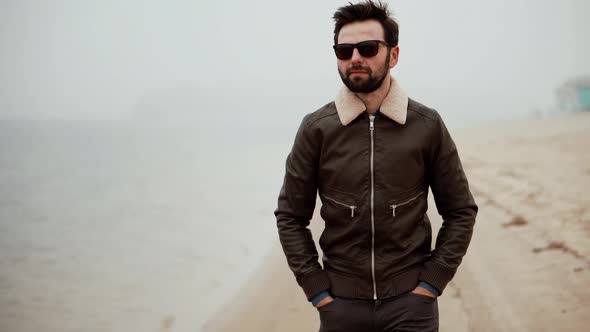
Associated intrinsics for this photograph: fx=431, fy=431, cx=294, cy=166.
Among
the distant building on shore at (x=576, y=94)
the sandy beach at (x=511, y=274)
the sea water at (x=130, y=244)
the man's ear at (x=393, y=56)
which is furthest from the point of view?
the distant building on shore at (x=576, y=94)

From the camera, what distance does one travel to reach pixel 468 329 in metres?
4.01

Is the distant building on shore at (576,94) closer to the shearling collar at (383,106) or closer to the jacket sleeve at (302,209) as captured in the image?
the shearling collar at (383,106)

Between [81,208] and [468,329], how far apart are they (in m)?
23.5

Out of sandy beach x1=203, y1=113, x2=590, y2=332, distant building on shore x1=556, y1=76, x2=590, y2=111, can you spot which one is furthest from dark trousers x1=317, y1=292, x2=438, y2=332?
distant building on shore x1=556, y1=76, x2=590, y2=111

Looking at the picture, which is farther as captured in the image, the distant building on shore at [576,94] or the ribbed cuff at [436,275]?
the distant building on shore at [576,94]

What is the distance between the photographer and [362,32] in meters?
1.92

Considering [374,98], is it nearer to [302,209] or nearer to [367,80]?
[367,80]

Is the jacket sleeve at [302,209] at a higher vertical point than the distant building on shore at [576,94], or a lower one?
higher

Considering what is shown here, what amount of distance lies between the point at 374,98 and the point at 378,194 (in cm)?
43

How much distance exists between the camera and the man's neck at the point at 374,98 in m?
1.93

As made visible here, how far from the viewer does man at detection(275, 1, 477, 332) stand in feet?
6.16

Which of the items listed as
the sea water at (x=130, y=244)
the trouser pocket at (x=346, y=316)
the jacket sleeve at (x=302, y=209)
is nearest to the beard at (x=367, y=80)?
the jacket sleeve at (x=302, y=209)

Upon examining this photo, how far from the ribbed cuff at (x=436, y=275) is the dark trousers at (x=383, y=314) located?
7cm

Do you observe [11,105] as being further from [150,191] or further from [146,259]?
[146,259]
